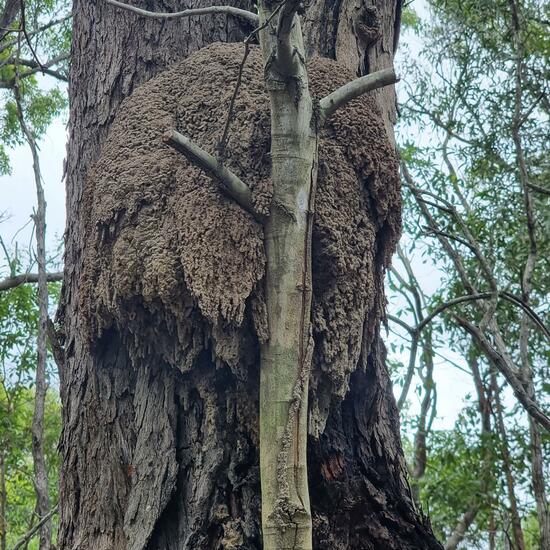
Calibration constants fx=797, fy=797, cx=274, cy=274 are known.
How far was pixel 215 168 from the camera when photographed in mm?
2295

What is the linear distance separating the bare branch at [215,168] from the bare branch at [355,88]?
13.6 inches

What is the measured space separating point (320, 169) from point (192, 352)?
2.38 feet

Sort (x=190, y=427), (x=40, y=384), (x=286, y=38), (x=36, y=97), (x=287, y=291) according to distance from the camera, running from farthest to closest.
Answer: (x=36, y=97) → (x=40, y=384) → (x=190, y=427) → (x=287, y=291) → (x=286, y=38)

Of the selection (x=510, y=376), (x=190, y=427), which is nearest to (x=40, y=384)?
(x=510, y=376)

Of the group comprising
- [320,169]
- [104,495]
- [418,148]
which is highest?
[418,148]

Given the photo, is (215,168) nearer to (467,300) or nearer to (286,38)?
(286,38)

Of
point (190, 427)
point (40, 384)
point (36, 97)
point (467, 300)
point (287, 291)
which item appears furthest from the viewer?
point (36, 97)

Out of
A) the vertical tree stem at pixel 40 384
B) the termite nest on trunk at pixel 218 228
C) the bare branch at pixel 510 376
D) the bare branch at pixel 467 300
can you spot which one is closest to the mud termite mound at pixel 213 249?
the termite nest on trunk at pixel 218 228

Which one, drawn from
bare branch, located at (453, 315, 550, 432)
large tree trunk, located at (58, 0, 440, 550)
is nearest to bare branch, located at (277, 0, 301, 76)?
large tree trunk, located at (58, 0, 440, 550)

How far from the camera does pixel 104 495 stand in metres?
2.57

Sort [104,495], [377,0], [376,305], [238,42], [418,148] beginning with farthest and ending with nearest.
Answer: [418,148] < [377,0] < [238,42] < [376,305] < [104,495]

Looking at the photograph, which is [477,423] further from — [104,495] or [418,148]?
[104,495]

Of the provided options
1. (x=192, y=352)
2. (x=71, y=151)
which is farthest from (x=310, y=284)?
(x=71, y=151)

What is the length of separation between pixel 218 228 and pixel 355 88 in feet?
1.95
